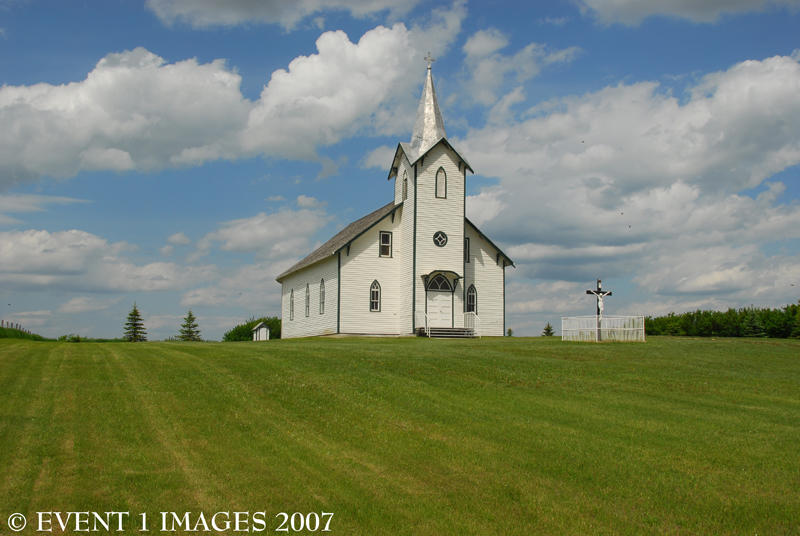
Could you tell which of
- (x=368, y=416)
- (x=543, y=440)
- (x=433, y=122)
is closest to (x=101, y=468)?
(x=368, y=416)

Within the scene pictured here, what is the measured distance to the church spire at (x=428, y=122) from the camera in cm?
3784

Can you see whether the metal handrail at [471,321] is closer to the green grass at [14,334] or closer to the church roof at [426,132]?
the church roof at [426,132]

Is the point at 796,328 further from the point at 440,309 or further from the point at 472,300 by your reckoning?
the point at 440,309

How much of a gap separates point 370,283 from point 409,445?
1077 inches

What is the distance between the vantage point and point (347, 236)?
42.4m

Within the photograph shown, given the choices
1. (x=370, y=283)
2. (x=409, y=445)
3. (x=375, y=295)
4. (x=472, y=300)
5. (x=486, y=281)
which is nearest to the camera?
(x=409, y=445)

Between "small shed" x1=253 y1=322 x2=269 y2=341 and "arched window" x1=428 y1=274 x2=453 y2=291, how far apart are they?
24.3 metres

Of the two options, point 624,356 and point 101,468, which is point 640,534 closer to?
point 101,468

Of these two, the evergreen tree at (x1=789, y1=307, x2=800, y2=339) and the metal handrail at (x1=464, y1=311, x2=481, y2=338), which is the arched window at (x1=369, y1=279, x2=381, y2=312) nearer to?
the metal handrail at (x1=464, y1=311, x2=481, y2=338)

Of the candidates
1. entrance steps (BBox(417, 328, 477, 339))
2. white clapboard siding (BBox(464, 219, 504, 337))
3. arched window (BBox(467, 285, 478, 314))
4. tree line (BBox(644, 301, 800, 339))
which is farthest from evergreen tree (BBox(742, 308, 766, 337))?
entrance steps (BBox(417, 328, 477, 339))

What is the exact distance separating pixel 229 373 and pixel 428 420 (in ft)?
20.2

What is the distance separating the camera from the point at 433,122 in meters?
38.8

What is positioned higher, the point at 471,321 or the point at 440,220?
the point at 440,220

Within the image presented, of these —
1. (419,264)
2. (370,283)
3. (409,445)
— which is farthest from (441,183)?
(409,445)
